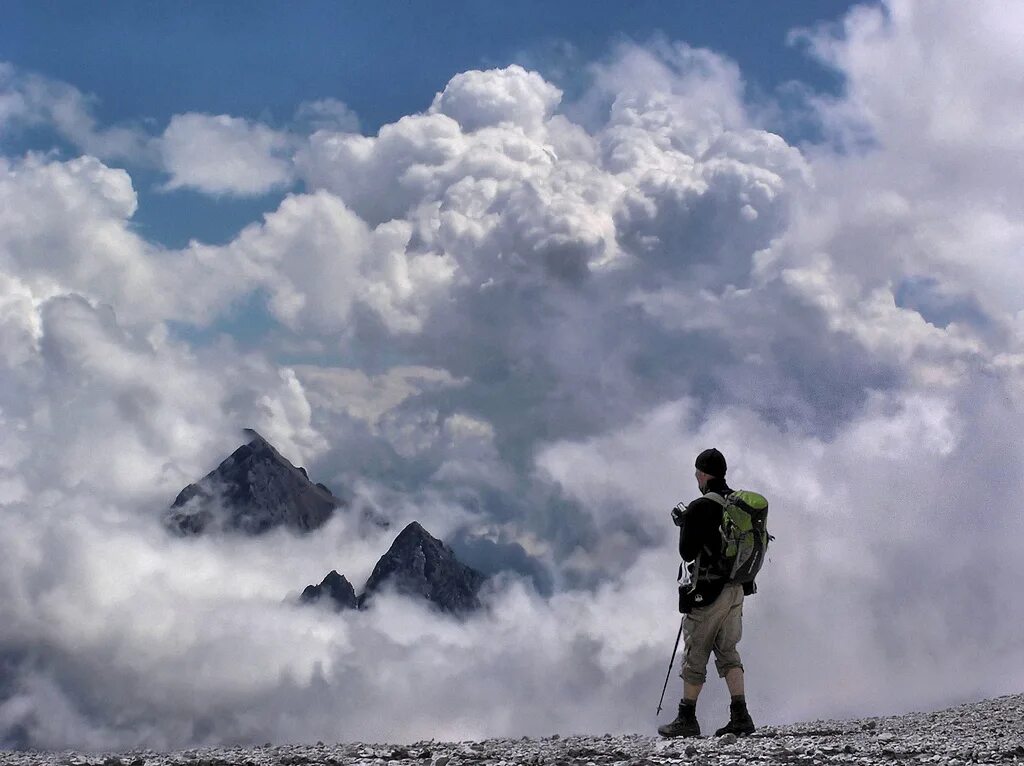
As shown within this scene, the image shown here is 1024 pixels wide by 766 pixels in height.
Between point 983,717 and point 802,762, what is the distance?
9.27 meters

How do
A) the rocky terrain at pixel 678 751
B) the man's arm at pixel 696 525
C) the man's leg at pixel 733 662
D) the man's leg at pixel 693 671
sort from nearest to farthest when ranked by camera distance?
the rocky terrain at pixel 678 751 → the man's arm at pixel 696 525 → the man's leg at pixel 733 662 → the man's leg at pixel 693 671

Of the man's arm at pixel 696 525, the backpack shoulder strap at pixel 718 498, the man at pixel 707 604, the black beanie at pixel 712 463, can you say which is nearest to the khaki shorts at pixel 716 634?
the man at pixel 707 604

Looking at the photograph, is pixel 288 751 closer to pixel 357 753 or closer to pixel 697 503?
pixel 357 753

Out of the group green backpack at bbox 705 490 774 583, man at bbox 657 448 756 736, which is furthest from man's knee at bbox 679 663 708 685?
green backpack at bbox 705 490 774 583

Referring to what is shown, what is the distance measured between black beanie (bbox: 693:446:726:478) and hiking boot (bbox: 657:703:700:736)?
353cm

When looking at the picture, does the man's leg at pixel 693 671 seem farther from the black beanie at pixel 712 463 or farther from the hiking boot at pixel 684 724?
the black beanie at pixel 712 463

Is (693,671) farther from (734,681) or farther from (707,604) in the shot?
(707,604)

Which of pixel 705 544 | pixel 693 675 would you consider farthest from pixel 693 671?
pixel 705 544

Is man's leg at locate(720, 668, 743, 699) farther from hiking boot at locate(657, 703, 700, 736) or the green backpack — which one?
the green backpack

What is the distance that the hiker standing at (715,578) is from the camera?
14766mm

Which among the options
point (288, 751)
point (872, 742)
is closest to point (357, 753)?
point (288, 751)

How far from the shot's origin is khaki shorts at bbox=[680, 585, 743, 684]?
15.1m

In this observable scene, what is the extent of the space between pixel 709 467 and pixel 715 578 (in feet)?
5.38

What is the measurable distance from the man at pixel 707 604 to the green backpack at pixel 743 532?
9 cm
